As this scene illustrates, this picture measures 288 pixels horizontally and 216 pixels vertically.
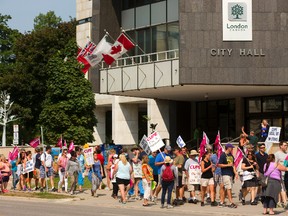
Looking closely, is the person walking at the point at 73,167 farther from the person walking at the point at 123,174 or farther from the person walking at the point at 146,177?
the person walking at the point at 146,177

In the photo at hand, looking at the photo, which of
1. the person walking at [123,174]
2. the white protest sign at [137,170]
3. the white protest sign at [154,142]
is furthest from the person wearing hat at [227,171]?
the white protest sign at [137,170]

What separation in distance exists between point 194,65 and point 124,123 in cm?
1871

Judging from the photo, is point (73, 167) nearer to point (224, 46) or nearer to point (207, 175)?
point (207, 175)

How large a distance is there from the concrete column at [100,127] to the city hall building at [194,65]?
6.1 inches

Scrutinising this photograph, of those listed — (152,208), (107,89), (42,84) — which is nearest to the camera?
(152,208)

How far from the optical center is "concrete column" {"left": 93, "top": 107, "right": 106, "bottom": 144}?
208 ft

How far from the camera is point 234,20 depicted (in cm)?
4147

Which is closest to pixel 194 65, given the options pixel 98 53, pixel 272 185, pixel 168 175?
pixel 98 53

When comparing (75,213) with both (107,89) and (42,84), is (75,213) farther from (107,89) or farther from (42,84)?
(42,84)

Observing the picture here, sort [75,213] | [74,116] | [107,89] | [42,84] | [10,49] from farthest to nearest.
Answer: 1. [10,49]
2. [42,84]
3. [74,116]
4. [107,89]
5. [75,213]

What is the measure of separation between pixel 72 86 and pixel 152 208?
1100 inches

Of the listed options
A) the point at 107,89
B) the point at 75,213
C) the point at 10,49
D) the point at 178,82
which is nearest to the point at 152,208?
the point at 75,213

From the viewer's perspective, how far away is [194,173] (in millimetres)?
23156

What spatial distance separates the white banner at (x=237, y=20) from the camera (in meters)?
41.5
